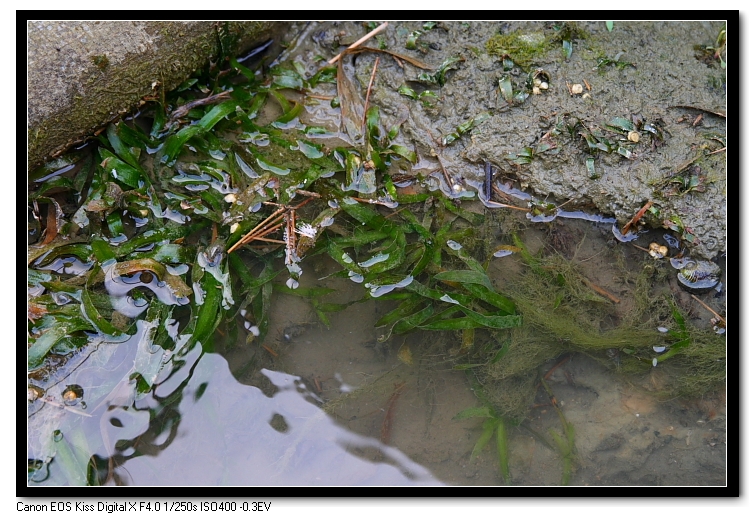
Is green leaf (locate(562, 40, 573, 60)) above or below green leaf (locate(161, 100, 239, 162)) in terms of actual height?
below

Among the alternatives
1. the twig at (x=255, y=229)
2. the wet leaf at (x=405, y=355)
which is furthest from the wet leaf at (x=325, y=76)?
the wet leaf at (x=405, y=355)

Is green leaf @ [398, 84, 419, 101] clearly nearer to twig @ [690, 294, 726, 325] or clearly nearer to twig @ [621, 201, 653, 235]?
twig @ [621, 201, 653, 235]

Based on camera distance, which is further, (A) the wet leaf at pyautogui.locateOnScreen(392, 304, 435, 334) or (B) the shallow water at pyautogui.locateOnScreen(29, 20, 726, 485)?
(A) the wet leaf at pyautogui.locateOnScreen(392, 304, 435, 334)

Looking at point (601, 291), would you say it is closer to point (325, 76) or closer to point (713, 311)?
point (713, 311)

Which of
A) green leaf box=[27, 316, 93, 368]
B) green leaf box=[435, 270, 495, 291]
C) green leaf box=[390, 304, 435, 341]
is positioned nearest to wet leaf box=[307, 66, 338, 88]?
green leaf box=[435, 270, 495, 291]

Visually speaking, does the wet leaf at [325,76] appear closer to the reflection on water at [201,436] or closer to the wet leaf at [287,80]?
the wet leaf at [287,80]

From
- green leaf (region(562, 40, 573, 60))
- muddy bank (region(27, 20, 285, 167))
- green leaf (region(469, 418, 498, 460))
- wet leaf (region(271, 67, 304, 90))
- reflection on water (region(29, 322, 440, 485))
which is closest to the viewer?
reflection on water (region(29, 322, 440, 485))

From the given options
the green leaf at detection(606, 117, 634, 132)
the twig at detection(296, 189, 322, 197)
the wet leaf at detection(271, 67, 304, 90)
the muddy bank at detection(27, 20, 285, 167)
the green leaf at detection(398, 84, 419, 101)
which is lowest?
the green leaf at detection(606, 117, 634, 132)
